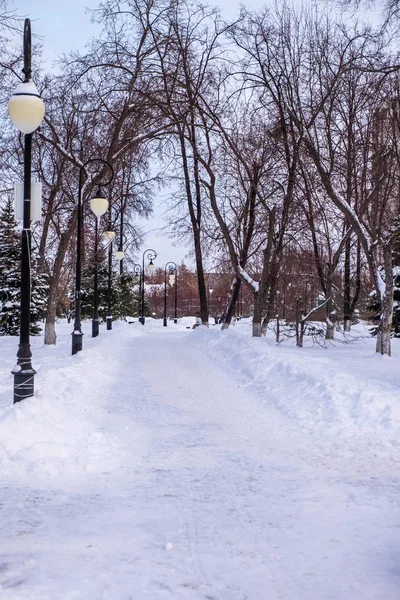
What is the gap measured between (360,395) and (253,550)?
16.2 ft

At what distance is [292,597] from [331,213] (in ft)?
75.1

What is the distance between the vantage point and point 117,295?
165ft

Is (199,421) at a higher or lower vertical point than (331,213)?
lower

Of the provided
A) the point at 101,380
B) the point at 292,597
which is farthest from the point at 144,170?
the point at 292,597

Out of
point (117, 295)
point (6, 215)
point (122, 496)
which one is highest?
point (6, 215)

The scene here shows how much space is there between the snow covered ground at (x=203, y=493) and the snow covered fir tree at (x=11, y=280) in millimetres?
22152

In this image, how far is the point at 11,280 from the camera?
1247 inches

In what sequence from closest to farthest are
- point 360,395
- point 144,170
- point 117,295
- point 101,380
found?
point 360,395, point 101,380, point 144,170, point 117,295

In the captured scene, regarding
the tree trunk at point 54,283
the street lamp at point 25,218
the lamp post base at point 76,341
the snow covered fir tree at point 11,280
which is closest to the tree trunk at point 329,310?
the lamp post base at point 76,341

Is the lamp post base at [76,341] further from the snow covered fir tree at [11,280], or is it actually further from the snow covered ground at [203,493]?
the snow covered fir tree at [11,280]

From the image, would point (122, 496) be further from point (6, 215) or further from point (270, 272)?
point (6, 215)

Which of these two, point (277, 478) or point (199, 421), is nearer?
point (277, 478)

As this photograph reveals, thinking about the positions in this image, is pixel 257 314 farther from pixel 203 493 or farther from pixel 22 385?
pixel 203 493

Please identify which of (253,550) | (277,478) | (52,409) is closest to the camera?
(253,550)
